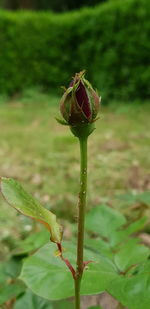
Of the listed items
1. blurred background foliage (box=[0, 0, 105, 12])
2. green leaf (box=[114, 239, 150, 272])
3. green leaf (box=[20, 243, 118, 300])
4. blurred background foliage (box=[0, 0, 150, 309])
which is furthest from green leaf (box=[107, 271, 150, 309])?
blurred background foliage (box=[0, 0, 105, 12])

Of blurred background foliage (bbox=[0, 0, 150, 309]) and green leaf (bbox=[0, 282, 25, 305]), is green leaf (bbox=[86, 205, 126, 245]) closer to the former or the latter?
blurred background foliage (bbox=[0, 0, 150, 309])

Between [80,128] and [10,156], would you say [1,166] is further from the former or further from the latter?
[80,128]

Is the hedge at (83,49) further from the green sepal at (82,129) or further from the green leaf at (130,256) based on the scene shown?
the green sepal at (82,129)

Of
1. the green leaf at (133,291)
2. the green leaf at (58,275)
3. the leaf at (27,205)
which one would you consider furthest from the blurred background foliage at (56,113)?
the leaf at (27,205)

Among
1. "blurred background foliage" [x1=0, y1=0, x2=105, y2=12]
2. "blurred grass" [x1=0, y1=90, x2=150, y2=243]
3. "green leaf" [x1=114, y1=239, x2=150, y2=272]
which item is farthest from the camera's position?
"blurred background foliage" [x1=0, y1=0, x2=105, y2=12]

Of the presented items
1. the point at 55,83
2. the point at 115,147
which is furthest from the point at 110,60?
the point at 115,147

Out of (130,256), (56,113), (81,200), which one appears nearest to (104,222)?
(130,256)

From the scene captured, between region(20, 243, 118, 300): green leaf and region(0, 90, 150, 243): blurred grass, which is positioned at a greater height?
region(0, 90, 150, 243): blurred grass
